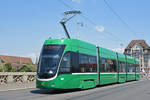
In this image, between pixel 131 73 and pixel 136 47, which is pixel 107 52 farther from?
pixel 136 47

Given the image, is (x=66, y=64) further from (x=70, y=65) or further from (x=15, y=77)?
(x=15, y=77)

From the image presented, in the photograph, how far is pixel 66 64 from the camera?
14570 millimetres

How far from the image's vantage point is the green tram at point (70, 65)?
1394cm

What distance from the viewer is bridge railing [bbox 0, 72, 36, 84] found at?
2395cm

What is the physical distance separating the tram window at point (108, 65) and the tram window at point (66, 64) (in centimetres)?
569

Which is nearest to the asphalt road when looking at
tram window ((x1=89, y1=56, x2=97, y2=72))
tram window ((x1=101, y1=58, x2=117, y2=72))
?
tram window ((x1=89, y1=56, x2=97, y2=72))

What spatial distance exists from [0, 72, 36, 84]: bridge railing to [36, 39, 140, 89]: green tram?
1027 cm

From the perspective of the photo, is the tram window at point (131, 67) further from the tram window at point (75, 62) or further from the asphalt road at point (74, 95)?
the tram window at point (75, 62)

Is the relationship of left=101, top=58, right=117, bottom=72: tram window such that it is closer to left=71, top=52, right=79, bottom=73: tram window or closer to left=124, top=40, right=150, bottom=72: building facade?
left=71, top=52, right=79, bottom=73: tram window

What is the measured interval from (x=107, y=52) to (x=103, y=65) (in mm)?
2065

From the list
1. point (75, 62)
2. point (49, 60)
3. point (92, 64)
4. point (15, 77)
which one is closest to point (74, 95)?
point (49, 60)

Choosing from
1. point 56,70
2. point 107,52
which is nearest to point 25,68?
point 107,52

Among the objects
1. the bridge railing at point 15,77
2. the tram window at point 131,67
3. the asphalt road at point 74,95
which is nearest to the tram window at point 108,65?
the asphalt road at point 74,95

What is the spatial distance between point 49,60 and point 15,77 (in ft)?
43.6
